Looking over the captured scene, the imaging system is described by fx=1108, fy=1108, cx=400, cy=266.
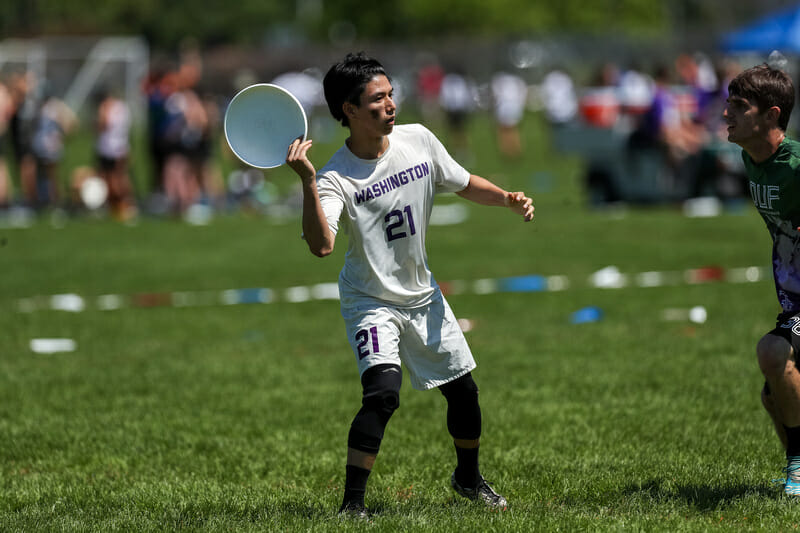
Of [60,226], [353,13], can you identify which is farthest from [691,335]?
[353,13]

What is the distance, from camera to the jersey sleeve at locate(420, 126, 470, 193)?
17.3 feet

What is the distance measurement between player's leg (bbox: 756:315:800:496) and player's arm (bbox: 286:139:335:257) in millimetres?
1983

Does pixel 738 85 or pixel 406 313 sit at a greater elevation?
pixel 738 85

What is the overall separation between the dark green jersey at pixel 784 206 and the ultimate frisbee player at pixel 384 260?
42.4 inches

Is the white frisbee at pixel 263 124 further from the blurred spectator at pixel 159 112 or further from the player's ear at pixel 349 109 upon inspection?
the blurred spectator at pixel 159 112

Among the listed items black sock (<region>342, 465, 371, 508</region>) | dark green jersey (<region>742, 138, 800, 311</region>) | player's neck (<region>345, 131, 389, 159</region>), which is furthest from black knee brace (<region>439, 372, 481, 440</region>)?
dark green jersey (<region>742, 138, 800, 311</region>)

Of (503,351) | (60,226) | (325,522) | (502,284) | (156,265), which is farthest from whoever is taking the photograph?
(60,226)

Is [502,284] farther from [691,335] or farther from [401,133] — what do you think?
[401,133]

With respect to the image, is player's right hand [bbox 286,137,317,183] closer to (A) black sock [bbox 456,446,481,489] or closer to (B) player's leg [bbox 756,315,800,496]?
(A) black sock [bbox 456,446,481,489]

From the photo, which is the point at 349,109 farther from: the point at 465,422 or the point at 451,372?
the point at 465,422

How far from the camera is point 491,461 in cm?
617

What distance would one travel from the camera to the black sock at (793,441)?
4988 mm

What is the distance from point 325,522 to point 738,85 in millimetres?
2657

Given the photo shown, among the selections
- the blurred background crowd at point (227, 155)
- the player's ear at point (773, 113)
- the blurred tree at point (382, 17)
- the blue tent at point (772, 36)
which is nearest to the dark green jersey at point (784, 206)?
the player's ear at point (773, 113)
